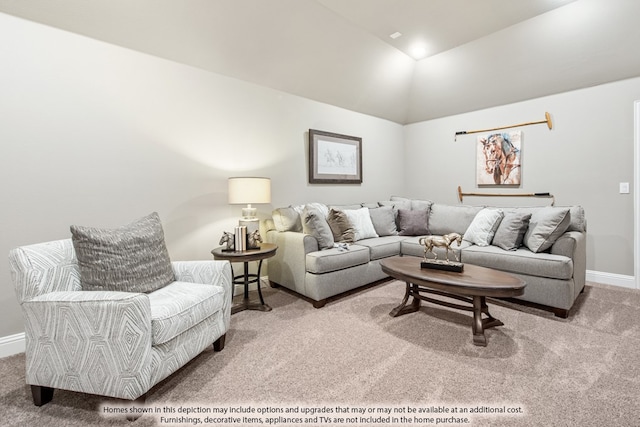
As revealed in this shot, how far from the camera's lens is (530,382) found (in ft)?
5.51

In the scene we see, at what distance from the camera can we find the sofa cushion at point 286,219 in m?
3.32

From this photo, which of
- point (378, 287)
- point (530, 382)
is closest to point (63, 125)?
point (378, 287)

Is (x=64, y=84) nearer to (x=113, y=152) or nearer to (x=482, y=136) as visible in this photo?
(x=113, y=152)

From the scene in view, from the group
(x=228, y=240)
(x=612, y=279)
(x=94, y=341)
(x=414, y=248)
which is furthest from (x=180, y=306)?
(x=612, y=279)

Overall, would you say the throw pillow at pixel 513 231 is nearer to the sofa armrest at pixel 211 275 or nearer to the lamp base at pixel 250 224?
the lamp base at pixel 250 224

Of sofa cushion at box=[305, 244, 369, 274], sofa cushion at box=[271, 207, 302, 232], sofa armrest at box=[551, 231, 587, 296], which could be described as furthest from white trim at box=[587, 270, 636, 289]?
sofa cushion at box=[271, 207, 302, 232]

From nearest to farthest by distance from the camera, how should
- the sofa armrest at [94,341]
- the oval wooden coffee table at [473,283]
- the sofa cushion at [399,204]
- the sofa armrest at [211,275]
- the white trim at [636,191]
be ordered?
1. the sofa armrest at [94,341]
2. the oval wooden coffee table at [473,283]
3. the sofa armrest at [211,275]
4. the white trim at [636,191]
5. the sofa cushion at [399,204]

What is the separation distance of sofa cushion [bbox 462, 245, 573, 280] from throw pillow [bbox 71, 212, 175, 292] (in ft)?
9.36

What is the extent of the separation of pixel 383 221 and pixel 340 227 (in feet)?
2.87

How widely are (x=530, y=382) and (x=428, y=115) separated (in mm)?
4208

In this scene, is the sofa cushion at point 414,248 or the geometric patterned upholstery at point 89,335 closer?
the geometric patterned upholstery at point 89,335

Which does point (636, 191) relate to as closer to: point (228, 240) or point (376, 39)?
point (376, 39)

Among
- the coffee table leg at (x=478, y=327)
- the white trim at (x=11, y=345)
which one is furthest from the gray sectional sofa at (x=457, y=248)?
the white trim at (x=11, y=345)

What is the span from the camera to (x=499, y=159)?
4.22m
